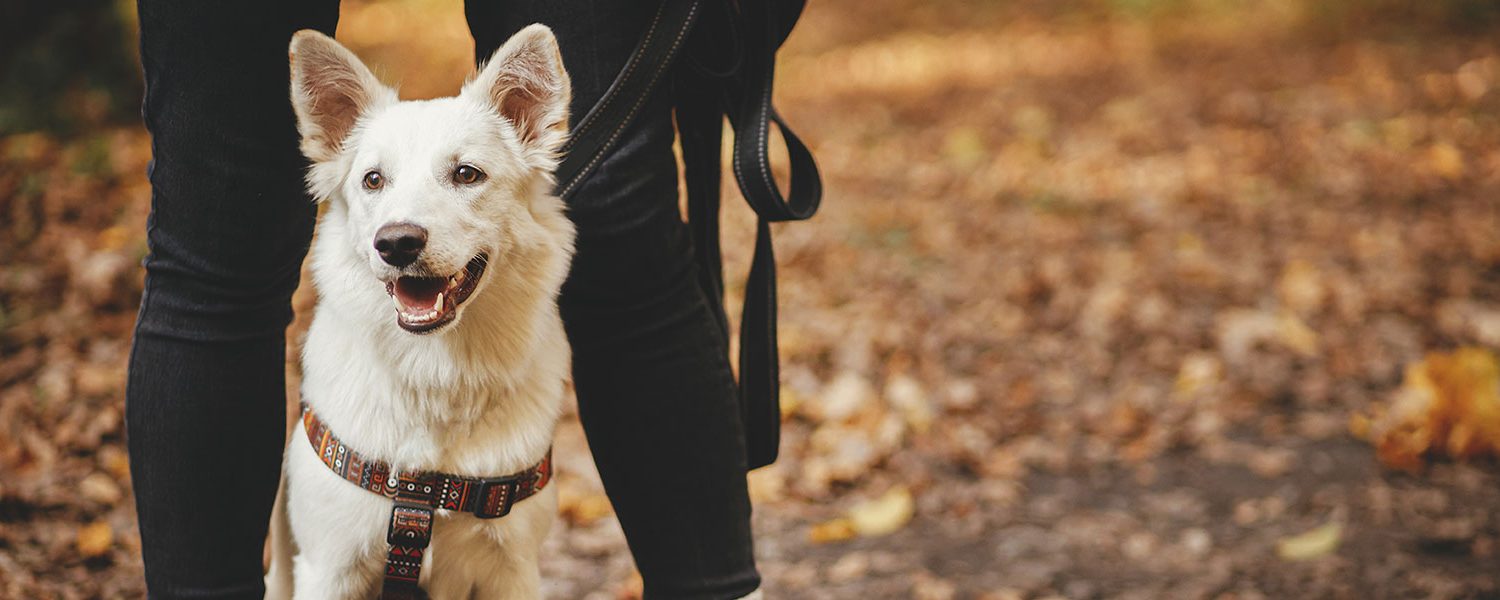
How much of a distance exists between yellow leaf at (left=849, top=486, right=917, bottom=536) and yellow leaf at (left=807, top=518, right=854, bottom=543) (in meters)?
→ 0.04

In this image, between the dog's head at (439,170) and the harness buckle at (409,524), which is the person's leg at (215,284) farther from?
the harness buckle at (409,524)

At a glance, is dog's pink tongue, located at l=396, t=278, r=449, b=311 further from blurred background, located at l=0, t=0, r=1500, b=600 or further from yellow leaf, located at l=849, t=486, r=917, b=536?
yellow leaf, located at l=849, t=486, r=917, b=536

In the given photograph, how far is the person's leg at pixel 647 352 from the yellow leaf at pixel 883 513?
130 centimetres

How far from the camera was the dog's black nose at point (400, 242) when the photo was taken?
1560 millimetres

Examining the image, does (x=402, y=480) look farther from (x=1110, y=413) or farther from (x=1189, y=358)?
(x=1189, y=358)

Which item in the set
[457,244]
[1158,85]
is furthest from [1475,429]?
[1158,85]

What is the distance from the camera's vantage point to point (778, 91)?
A: 11.3m

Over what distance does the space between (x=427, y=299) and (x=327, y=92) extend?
0.38 meters

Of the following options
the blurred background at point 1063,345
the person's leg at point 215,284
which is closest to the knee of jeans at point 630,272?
the person's leg at point 215,284

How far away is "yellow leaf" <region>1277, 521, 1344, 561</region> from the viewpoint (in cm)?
290

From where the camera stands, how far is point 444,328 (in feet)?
5.36

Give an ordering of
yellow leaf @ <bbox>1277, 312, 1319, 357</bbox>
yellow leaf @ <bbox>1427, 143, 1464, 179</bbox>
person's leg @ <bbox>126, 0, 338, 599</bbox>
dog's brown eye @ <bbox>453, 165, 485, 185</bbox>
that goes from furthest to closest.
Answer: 1. yellow leaf @ <bbox>1427, 143, 1464, 179</bbox>
2. yellow leaf @ <bbox>1277, 312, 1319, 357</bbox>
3. dog's brown eye @ <bbox>453, 165, 485, 185</bbox>
4. person's leg @ <bbox>126, 0, 338, 599</bbox>

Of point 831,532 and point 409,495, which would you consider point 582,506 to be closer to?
point 831,532

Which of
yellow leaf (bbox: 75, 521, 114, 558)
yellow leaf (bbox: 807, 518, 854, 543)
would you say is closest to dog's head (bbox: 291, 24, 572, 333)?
yellow leaf (bbox: 75, 521, 114, 558)
